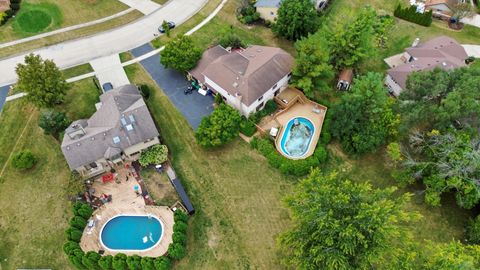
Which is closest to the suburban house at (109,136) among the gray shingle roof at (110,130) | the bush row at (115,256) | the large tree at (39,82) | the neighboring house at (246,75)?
the gray shingle roof at (110,130)

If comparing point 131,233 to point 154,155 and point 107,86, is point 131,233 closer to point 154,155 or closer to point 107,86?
point 154,155

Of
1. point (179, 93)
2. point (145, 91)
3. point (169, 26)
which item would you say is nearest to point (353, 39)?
point (179, 93)

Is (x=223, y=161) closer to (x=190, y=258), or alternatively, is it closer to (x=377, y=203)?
(x=190, y=258)

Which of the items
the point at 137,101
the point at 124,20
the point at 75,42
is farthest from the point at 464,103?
the point at 75,42

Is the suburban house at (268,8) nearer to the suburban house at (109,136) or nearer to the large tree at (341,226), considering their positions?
the suburban house at (109,136)

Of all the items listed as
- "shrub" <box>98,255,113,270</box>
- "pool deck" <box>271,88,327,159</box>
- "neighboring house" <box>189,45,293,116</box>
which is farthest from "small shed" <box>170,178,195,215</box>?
"pool deck" <box>271,88,327,159</box>

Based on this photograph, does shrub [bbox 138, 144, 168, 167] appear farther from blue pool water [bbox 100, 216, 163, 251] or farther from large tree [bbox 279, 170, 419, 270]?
large tree [bbox 279, 170, 419, 270]
